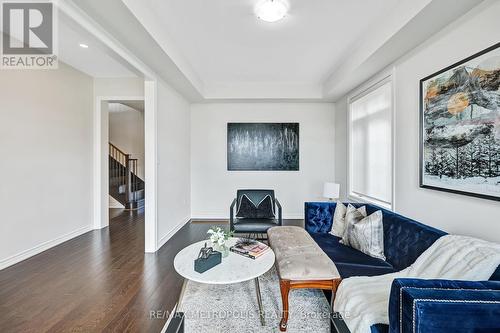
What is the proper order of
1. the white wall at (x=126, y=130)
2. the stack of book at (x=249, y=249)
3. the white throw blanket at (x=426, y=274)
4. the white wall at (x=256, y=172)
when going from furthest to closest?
the white wall at (x=126, y=130)
the white wall at (x=256, y=172)
the stack of book at (x=249, y=249)
the white throw blanket at (x=426, y=274)

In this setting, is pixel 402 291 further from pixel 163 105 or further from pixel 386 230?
pixel 163 105

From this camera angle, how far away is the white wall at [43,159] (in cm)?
285

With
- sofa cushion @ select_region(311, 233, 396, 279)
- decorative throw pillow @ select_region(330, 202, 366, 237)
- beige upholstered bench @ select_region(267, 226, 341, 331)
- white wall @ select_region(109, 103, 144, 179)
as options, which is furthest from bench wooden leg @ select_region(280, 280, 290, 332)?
white wall @ select_region(109, 103, 144, 179)

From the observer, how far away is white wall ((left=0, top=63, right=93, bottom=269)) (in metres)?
2.85

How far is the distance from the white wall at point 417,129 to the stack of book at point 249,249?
1692 millimetres

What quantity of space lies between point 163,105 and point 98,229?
8.85 feet

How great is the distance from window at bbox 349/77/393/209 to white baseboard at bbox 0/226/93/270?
478 cm

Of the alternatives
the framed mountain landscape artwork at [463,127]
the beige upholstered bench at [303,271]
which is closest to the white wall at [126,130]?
the beige upholstered bench at [303,271]

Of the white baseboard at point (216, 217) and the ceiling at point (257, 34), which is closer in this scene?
the ceiling at point (257, 34)

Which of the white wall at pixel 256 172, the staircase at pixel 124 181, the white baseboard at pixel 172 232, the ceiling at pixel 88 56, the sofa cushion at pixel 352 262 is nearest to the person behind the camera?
the sofa cushion at pixel 352 262

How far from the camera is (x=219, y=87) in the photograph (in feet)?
15.1

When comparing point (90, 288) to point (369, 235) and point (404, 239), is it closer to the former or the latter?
point (369, 235)

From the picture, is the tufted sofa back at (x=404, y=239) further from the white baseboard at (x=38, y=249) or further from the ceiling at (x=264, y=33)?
the white baseboard at (x=38, y=249)

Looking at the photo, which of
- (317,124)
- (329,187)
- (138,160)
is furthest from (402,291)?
(138,160)
